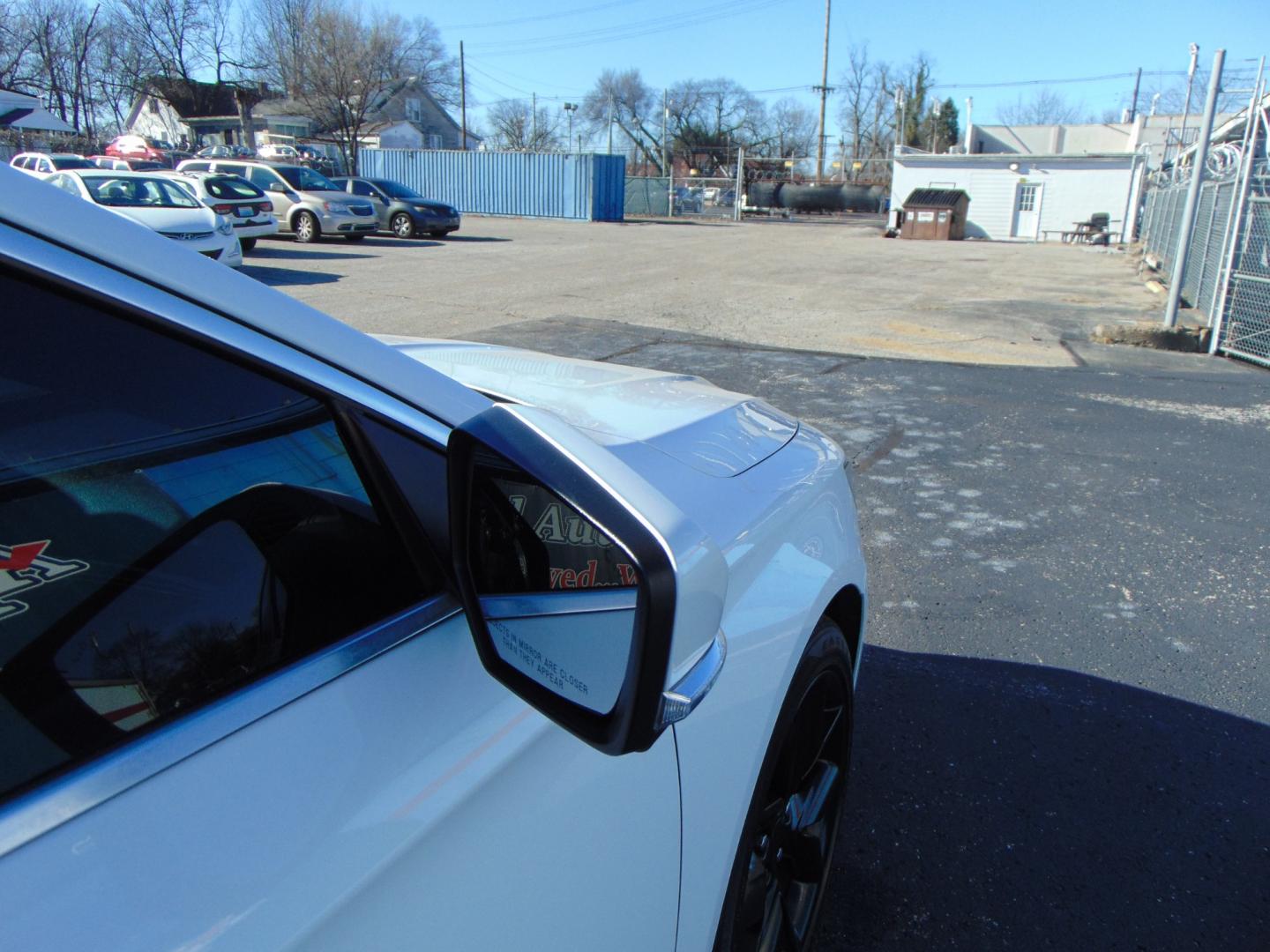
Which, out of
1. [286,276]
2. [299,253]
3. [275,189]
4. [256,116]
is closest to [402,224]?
[275,189]

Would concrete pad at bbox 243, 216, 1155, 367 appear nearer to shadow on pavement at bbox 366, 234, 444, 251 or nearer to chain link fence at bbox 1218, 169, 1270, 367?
shadow on pavement at bbox 366, 234, 444, 251

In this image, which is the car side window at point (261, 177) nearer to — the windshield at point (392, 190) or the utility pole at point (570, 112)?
the windshield at point (392, 190)

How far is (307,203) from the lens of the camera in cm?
2127

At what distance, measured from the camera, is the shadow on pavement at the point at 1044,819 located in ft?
7.82

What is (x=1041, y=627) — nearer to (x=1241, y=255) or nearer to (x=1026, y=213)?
(x=1241, y=255)

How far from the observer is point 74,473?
109 cm

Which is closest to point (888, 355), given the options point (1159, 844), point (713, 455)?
point (1159, 844)

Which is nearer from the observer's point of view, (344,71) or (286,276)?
(286,276)

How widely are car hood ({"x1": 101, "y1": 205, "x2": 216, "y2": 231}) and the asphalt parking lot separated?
3944 mm

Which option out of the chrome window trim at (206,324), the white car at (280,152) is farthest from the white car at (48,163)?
the white car at (280,152)

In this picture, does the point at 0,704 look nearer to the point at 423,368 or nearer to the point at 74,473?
the point at 74,473

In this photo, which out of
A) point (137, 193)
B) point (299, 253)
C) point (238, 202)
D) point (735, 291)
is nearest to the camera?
point (137, 193)

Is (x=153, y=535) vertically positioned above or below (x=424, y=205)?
below

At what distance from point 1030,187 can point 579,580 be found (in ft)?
147
